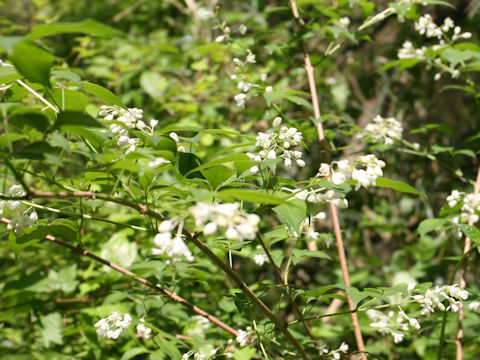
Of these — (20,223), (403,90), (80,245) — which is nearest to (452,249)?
(403,90)

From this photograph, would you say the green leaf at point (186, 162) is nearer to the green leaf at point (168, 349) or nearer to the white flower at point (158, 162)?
the white flower at point (158, 162)

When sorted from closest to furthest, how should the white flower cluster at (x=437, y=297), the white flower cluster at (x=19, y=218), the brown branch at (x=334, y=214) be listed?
the white flower cluster at (x=19, y=218) < the white flower cluster at (x=437, y=297) < the brown branch at (x=334, y=214)

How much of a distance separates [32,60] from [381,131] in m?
1.61

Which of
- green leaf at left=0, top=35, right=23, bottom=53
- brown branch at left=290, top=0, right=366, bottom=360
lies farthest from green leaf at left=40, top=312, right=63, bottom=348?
green leaf at left=0, top=35, right=23, bottom=53

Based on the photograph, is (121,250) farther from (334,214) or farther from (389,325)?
(389,325)

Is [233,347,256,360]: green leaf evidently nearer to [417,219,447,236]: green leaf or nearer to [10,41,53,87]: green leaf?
[417,219,447,236]: green leaf

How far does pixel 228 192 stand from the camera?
742mm

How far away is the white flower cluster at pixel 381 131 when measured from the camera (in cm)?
198

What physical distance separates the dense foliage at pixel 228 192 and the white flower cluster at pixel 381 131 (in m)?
0.01

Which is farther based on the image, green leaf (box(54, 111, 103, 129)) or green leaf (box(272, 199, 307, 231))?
green leaf (box(272, 199, 307, 231))

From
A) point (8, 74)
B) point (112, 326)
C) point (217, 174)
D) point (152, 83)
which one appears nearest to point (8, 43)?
point (8, 74)

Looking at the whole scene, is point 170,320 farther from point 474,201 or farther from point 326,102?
point 326,102

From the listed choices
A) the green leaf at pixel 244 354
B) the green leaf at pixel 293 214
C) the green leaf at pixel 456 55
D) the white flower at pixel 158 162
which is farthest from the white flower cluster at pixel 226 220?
the green leaf at pixel 456 55

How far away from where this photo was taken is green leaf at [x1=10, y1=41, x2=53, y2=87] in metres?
0.73
